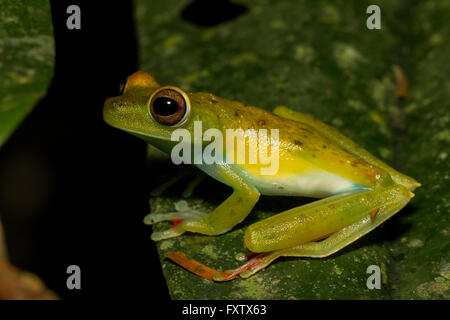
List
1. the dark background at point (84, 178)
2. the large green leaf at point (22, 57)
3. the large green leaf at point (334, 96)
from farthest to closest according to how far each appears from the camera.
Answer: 1. the dark background at point (84, 178)
2. the large green leaf at point (334, 96)
3. the large green leaf at point (22, 57)

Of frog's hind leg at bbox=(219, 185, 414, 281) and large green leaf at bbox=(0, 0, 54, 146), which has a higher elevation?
large green leaf at bbox=(0, 0, 54, 146)

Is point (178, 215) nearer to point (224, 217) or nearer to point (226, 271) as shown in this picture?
point (224, 217)

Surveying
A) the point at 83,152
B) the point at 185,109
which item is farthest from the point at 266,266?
the point at 83,152

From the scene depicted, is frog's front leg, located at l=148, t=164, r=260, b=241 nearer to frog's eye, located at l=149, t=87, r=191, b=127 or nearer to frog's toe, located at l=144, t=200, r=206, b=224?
frog's toe, located at l=144, t=200, r=206, b=224

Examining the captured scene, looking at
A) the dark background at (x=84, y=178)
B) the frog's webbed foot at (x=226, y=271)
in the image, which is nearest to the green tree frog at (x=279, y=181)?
the frog's webbed foot at (x=226, y=271)

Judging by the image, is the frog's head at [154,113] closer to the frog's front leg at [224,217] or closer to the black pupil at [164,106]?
the black pupil at [164,106]

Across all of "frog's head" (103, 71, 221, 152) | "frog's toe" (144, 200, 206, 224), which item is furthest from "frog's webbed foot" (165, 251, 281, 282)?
"frog's head" (103, 71, 221, 152)
